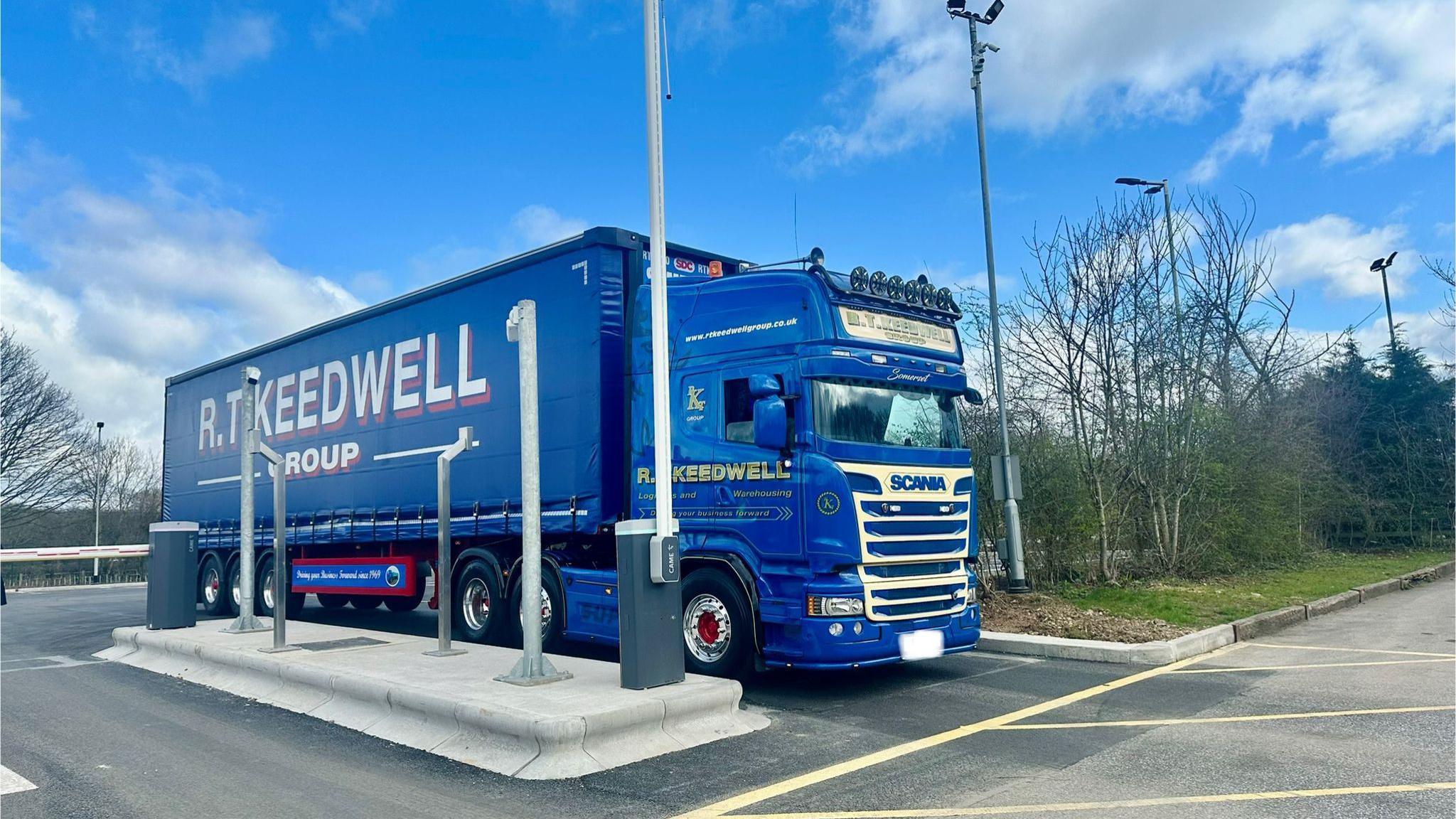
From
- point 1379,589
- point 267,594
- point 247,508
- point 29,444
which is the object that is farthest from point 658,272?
point 29,444

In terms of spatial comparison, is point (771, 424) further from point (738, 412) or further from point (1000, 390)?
point (1000, 390)

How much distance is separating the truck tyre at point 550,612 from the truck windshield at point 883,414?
146 inches

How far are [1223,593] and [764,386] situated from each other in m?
9.44

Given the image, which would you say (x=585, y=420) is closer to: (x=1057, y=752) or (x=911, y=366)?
(x=911, y=366)

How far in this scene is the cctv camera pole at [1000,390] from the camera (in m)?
12.8

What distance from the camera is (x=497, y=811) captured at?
506cm

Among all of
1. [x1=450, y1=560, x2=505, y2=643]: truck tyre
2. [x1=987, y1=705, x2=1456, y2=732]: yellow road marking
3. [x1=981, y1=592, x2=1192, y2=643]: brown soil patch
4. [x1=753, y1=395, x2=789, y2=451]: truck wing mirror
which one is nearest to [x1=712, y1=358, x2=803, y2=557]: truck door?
[x1=753, y1=395, x2=789, y2=451]: truck wing mirror

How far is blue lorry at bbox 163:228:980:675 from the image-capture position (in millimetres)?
7988

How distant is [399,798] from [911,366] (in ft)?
18.4

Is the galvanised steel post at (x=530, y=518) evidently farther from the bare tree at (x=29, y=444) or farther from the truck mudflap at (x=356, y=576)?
the bare tree at (x=29, y=444)

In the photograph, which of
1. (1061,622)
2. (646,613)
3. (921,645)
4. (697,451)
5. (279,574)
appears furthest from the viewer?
(1061,622)

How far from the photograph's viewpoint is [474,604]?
11.3 m

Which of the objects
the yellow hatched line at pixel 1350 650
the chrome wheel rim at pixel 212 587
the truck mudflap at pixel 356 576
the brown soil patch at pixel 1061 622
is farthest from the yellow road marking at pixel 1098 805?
the chrome wheel rim at pixel 212 587

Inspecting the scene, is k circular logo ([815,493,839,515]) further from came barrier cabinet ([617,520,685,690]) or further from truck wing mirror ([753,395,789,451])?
came barrier cabinet ([617,520,685,690])
